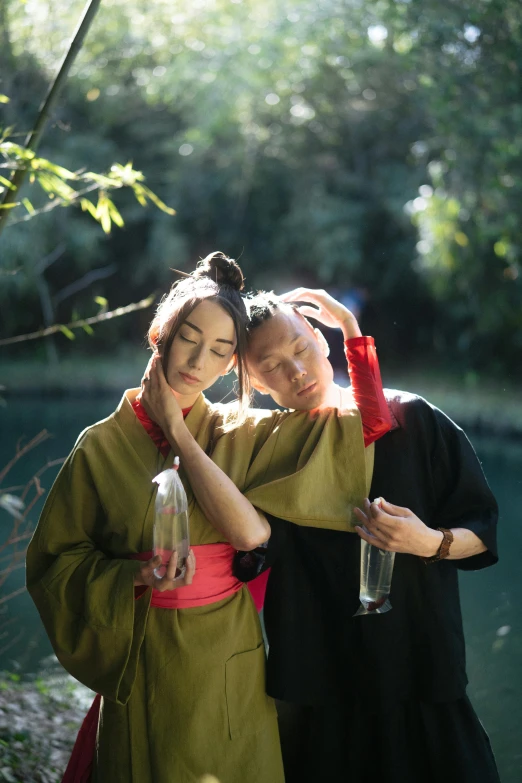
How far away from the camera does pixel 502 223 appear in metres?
10.0

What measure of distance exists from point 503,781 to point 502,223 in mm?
7677

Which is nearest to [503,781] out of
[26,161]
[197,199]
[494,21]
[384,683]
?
[384,683]

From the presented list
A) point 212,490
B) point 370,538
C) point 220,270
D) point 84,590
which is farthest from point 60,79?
point 370,538

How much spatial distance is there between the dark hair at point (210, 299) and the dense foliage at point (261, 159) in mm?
9863

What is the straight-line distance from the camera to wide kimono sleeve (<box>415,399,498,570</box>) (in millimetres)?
1978

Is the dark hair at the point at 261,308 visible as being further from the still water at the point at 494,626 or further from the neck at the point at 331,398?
the still water at the point at 494,626

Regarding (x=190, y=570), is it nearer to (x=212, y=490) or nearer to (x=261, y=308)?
(x=212, y=490)

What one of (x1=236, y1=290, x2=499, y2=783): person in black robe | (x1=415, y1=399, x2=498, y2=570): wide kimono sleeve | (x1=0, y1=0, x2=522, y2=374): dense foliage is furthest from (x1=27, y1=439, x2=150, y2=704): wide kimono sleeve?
(x1=0, y1=0, x2=522, y2=374): dense foliage

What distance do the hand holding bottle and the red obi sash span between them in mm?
108

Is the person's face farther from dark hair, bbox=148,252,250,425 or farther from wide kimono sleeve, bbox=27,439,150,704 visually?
wide kimono sleeve, bbox=27,439,150,704

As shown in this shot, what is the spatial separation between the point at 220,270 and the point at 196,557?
2.17 ft

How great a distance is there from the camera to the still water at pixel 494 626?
13.5 ft

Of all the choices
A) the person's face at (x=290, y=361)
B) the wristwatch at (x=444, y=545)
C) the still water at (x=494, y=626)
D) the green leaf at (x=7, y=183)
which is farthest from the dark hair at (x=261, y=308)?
the still water at (x=494, y=626)

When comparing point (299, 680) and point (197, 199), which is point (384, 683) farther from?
point (197, 199)
